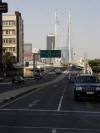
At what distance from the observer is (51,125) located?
12.8 m

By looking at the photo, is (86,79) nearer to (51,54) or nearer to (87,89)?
(87,89)

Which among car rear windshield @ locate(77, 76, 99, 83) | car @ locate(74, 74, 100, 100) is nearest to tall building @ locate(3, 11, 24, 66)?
car rear windshield @ locate(77, 76, 99, 83)

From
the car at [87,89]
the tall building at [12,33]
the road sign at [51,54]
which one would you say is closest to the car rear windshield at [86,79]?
the car at [87,89]

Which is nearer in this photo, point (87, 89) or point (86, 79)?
point (87, 89)

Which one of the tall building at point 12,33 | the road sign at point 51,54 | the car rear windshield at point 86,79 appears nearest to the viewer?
the car rear windshield at point 86,79

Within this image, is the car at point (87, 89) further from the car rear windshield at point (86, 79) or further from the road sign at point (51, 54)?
the road sign at point (51, 54)

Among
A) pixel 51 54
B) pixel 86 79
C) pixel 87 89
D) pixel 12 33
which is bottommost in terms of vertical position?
pixel 87 89

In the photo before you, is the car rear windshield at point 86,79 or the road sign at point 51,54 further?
the road sign at point 51,54

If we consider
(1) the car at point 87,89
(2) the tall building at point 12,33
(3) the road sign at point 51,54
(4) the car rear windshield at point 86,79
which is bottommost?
(1) the car at point 87,89

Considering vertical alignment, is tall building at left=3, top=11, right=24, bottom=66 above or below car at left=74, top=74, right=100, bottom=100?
above

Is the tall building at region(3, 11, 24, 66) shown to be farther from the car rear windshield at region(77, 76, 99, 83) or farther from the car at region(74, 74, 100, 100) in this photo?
the car at region(74, 74, 100, 100)

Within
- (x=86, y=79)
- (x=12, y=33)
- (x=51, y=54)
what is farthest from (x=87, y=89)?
(x=12, y=33)

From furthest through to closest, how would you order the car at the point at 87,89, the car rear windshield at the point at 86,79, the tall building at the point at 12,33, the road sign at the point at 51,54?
1. the tall building at the point at 12,33
2. the road sign at the point at 51,54
3. the car rear windshield at the point at 86,79
4. the car at the point at 87,89

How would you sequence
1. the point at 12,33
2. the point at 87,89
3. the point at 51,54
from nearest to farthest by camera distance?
the point at 87,89, the point at 51,54, the point at 12,33
